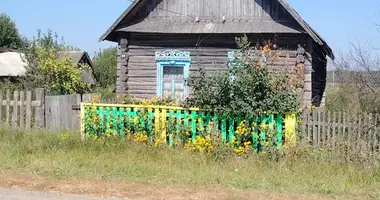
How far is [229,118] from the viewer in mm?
9766

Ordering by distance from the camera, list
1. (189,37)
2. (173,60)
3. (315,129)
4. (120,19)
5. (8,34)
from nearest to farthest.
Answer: (315,129), (120,19), (189,37), (173,60), (8,34)

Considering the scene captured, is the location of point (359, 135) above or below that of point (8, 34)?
below

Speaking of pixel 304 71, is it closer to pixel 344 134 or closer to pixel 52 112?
pixel 344 134

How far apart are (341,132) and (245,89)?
78.1 inches

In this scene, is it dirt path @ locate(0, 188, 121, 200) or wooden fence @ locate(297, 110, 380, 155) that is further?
wooden fence @ locate(297, 110, 380, 155)

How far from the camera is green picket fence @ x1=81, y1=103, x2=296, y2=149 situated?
9.40 meters

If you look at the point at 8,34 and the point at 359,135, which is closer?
the point at 359,135

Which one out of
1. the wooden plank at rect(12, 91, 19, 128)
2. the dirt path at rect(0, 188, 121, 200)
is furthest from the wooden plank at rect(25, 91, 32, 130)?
the dirt path at rect(0, 188, 121, 200)

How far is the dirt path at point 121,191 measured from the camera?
6797 mm

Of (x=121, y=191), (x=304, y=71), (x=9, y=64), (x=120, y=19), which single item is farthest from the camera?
(x=9, y=64)

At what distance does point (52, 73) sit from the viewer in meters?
18.4

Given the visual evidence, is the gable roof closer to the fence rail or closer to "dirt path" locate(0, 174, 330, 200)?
the fence rail

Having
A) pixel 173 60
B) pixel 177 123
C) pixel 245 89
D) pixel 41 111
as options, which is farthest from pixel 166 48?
pixel 245 89

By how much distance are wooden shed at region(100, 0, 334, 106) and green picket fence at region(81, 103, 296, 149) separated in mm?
5509
